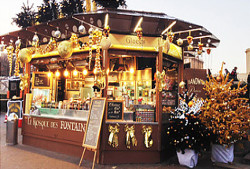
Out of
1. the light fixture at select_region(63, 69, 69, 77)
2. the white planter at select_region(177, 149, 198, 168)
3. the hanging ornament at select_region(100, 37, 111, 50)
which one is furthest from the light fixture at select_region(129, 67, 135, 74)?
the white planter at select_region(177, 149, 198, 168)

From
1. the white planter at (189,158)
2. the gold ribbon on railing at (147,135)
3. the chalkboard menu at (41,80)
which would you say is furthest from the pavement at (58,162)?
the chalkboard menu at (41,80)

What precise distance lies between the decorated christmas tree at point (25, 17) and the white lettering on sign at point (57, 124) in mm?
5788

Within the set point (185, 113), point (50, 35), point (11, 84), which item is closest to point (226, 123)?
point (185, 113)

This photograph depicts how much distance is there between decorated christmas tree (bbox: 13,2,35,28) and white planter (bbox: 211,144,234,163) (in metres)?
10.5

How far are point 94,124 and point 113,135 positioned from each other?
66cm

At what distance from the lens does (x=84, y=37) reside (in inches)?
278

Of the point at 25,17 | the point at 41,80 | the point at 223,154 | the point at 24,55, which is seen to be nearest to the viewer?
the point at 223,154

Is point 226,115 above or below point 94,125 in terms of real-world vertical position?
above

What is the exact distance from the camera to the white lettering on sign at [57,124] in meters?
6.54

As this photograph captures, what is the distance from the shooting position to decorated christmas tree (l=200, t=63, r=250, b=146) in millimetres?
5820

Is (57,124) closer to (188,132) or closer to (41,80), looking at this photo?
(41,80)

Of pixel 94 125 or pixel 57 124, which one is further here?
pixel 57 124

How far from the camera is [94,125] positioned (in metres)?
5.62

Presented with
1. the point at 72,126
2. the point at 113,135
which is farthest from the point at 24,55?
the point at 113,135
